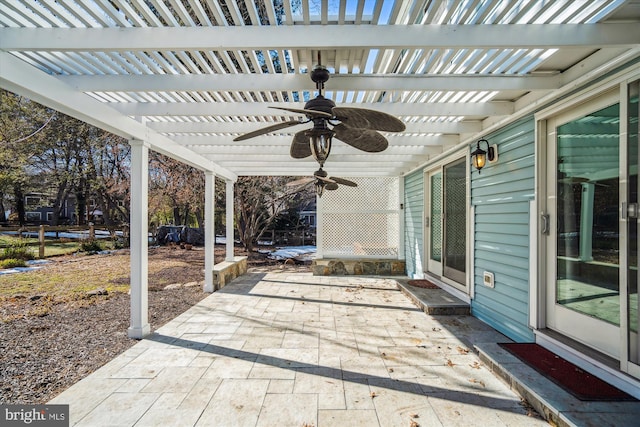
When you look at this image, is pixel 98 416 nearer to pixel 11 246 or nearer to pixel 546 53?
pixel 546 53

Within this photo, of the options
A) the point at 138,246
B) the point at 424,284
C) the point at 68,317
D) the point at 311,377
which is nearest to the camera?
the point at 311,377

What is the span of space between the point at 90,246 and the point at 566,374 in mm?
12815

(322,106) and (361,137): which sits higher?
(322,106)

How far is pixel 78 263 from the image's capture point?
341 inches

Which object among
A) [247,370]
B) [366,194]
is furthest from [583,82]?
[366,194]

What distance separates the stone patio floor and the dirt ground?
14.2 inches

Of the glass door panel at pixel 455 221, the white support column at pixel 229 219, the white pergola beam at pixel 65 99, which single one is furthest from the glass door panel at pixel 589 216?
the white support column at pixel 229 219

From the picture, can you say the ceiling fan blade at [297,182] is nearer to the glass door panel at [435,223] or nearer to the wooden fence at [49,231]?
the glass door panel at [435,223]

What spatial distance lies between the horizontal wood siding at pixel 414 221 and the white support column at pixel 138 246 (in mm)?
4855

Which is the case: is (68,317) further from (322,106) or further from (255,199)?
(255,199)

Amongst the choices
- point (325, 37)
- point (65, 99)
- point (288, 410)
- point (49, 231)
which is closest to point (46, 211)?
point (49, 231)

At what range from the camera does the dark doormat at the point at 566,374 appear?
210cm

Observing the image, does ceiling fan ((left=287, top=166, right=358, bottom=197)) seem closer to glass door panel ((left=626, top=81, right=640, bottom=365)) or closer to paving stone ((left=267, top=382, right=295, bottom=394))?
paving stone ((left=267, top=382, right=295, bottom=394))

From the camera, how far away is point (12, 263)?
7.71m
